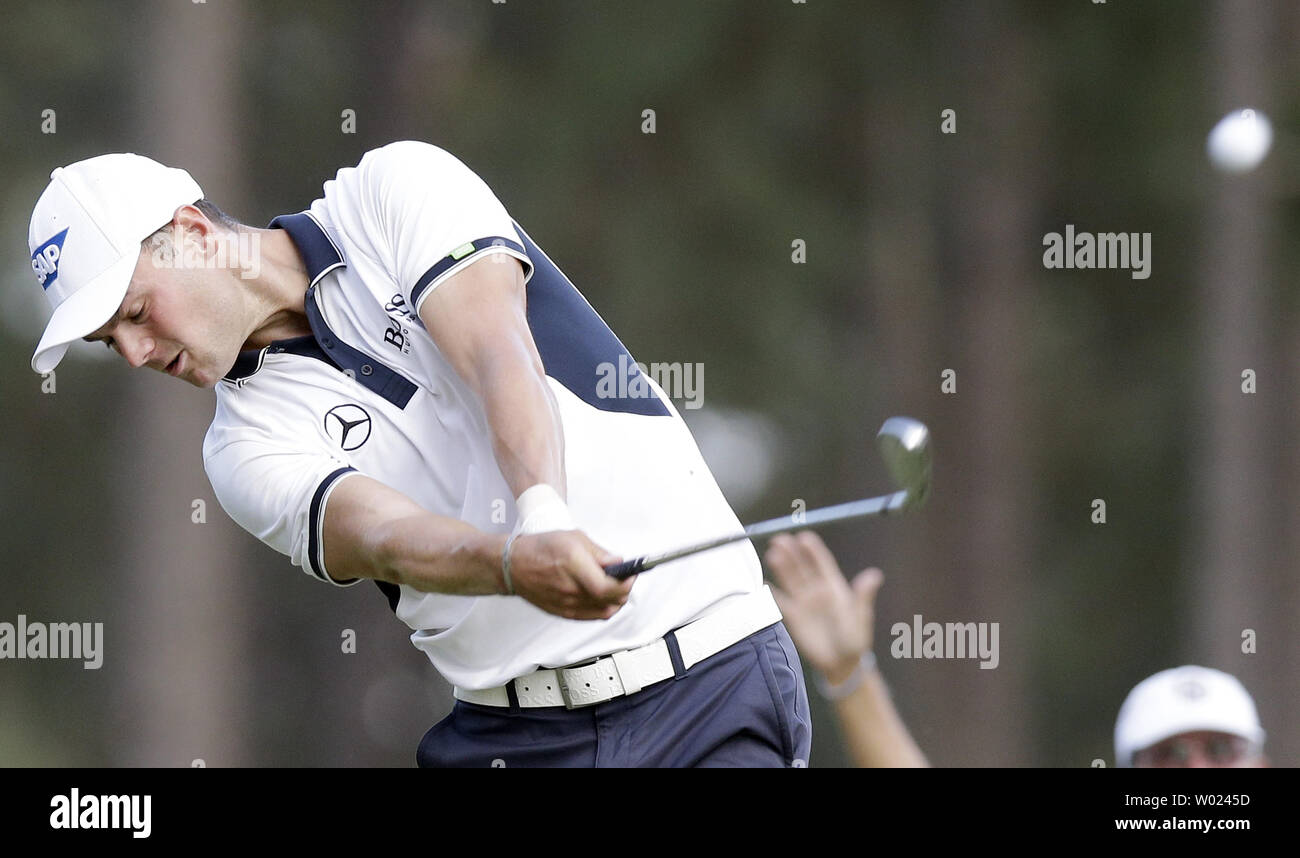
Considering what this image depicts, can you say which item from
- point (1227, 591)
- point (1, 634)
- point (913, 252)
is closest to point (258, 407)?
point (1, 634)

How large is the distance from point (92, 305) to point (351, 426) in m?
0.47

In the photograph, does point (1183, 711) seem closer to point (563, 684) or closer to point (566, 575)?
point (563, 684)

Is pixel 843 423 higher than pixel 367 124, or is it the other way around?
pixel 367 124

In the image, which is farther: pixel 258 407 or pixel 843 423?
pixel 843 423

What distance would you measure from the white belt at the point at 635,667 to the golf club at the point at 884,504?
0.28 m

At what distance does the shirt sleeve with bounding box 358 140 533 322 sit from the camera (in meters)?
2.72

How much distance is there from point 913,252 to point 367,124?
379cm

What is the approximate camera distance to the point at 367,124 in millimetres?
10789

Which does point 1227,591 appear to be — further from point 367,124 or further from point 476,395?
point 476,395

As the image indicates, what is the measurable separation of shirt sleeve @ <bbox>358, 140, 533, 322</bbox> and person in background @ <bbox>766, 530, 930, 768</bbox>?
28.7 inches

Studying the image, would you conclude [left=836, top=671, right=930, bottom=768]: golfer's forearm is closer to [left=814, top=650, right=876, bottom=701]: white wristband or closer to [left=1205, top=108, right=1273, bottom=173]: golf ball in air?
[left=814, top=650, right=876, bottom=701]: white wristband
